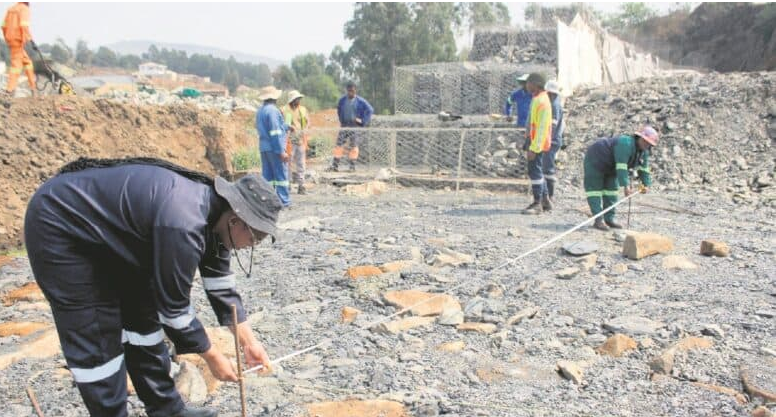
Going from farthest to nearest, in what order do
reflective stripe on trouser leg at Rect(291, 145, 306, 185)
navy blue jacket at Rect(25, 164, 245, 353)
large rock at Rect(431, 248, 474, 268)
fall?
reflective stripe on trouser leg at Rect(291, 145, 306, 185), large rock at Rect(431, 248, 474, 268), navy blue jacket at Rect(25, 164, 245, 353)

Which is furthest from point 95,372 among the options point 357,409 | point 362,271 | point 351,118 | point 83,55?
point 83,55

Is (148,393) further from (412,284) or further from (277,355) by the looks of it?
(412,284)

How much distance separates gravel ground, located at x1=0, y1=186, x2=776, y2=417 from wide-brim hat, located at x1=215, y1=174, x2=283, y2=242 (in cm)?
123

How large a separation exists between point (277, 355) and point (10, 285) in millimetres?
3097

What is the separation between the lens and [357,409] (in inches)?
116

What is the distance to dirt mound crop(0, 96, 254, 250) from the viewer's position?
7.71m

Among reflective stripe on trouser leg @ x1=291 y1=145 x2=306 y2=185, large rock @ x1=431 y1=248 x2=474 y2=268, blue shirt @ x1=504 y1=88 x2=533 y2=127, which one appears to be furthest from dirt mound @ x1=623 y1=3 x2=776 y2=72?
large rock @ x1=431 y1=248 x2=474 y2=268

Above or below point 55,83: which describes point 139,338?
below

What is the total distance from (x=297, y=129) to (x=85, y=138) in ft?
10.7

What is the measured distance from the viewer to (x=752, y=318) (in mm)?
4086

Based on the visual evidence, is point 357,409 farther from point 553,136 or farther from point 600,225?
point 553,136

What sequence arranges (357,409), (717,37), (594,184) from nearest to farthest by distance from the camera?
(357,409)
(594,184)
(717,37)

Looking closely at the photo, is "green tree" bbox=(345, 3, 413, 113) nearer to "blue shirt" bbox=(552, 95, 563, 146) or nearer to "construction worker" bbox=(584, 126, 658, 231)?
"blue shirt" bbox=(552, 95, 563, 146)

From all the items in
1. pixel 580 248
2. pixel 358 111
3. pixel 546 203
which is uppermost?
pixel 358 111
